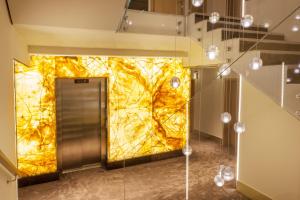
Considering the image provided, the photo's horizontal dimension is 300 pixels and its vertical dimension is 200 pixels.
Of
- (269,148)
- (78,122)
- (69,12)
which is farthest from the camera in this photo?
(78,122)

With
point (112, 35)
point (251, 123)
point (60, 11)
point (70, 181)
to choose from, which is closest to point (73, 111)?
point (70, 181)

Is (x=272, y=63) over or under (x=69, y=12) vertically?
under

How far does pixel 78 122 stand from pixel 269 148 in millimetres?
3711

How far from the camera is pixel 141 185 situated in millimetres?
4730

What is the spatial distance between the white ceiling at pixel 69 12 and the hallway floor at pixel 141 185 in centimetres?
286

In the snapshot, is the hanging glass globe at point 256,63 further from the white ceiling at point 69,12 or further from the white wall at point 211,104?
the white wall at point 211,104

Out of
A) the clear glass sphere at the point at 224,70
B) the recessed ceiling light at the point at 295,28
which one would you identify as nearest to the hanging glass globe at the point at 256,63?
the clear glass sphere at the point at 224,70

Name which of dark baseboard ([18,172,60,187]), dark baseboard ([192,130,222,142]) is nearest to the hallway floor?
dark baseboard ([18,172,60,187])

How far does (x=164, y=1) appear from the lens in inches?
223

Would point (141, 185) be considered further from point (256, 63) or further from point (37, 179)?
point (256, 63)

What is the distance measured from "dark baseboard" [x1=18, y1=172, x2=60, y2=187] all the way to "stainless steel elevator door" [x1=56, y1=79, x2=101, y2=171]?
33 cm

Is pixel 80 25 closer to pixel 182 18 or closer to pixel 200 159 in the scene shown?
pixel 182 18

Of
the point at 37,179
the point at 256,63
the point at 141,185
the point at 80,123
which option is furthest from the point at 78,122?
the point at 256,63

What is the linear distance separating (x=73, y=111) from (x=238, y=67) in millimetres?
3569
